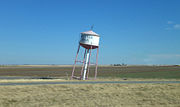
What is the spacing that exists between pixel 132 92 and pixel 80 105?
6869 mm

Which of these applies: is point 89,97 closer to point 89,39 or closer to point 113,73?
point 89,39

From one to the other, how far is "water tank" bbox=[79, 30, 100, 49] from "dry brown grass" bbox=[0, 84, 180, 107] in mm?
13284

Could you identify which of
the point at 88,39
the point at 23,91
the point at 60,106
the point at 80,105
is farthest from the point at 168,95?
the point at 88,39

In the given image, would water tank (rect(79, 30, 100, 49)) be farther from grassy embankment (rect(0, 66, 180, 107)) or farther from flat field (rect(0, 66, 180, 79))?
grassy embankment (rect(0, 66, 180, 107))

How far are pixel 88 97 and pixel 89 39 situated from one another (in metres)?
17.2

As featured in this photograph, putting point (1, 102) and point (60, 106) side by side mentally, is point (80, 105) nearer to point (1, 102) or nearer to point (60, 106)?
point (60, 106)

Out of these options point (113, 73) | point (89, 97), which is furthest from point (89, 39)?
point (113, 73)

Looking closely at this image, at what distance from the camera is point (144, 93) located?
1980cm

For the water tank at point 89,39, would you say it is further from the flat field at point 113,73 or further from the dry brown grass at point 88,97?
the dry brown grass at point 88,97

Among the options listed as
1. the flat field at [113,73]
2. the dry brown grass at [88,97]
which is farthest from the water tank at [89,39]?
the dry brown grass at [88,97]

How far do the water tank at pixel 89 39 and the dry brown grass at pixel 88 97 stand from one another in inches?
523

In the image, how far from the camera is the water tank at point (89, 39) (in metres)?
33.7

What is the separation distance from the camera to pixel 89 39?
33719 millimetres

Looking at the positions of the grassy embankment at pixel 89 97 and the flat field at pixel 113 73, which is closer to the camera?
the grassy embankment at pixel 89 97
